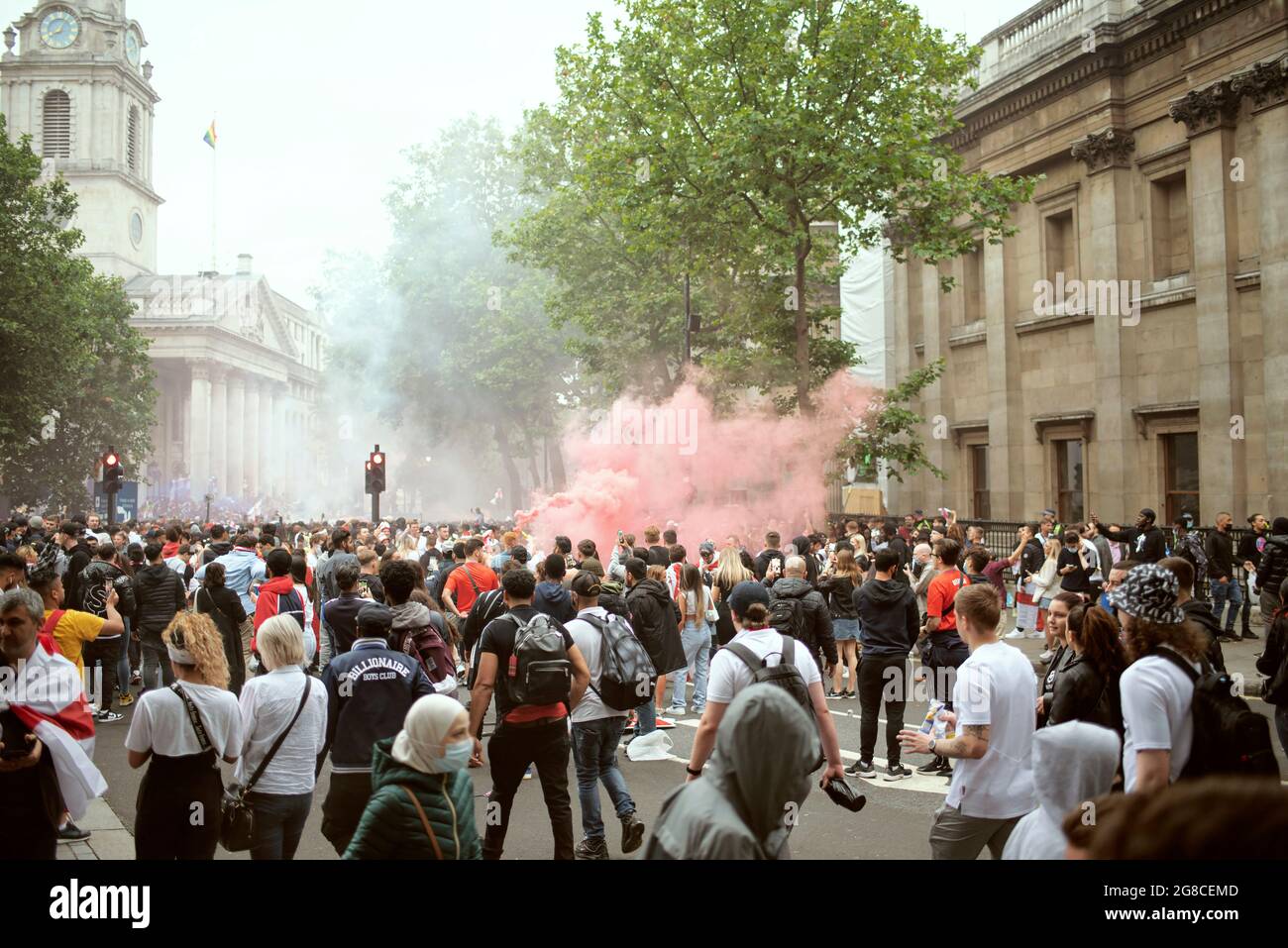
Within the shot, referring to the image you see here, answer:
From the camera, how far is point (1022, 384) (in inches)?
1054

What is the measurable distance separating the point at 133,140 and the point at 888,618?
76.9m

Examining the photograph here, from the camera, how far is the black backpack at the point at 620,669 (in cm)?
675

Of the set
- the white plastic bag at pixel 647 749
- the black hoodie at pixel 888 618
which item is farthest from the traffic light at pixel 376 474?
the black hoodie at pixel 888 618

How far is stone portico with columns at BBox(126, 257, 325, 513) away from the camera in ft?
228

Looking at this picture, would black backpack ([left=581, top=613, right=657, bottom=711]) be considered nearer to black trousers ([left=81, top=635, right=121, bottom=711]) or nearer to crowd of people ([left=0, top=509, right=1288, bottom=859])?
crowd of people ([left=0, top=509, right=1288, bottom=859])

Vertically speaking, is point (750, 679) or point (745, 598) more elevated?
point (745, 598)

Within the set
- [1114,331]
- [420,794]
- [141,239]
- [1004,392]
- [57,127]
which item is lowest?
[420,794]

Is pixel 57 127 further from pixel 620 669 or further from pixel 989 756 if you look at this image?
pixel 989 756

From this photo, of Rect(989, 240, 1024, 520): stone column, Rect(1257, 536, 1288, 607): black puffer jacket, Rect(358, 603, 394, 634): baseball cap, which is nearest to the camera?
Rect(358, 603, 394, 634): baseball cap

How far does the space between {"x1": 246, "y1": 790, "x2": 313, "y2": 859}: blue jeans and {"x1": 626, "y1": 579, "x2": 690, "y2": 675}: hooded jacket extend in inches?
207

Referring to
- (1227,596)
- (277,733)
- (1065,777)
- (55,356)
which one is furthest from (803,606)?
(55,356)

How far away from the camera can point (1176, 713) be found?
Answer: 4238 millimetres

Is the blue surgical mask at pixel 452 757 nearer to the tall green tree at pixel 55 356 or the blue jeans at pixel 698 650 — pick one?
the blue jeans at pixel 698 650

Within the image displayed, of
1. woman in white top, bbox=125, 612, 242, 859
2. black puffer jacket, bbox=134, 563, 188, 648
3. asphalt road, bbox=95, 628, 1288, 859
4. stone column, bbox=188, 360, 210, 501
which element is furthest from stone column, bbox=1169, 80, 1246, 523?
stone column, bbox=188, 360, 210, 501
